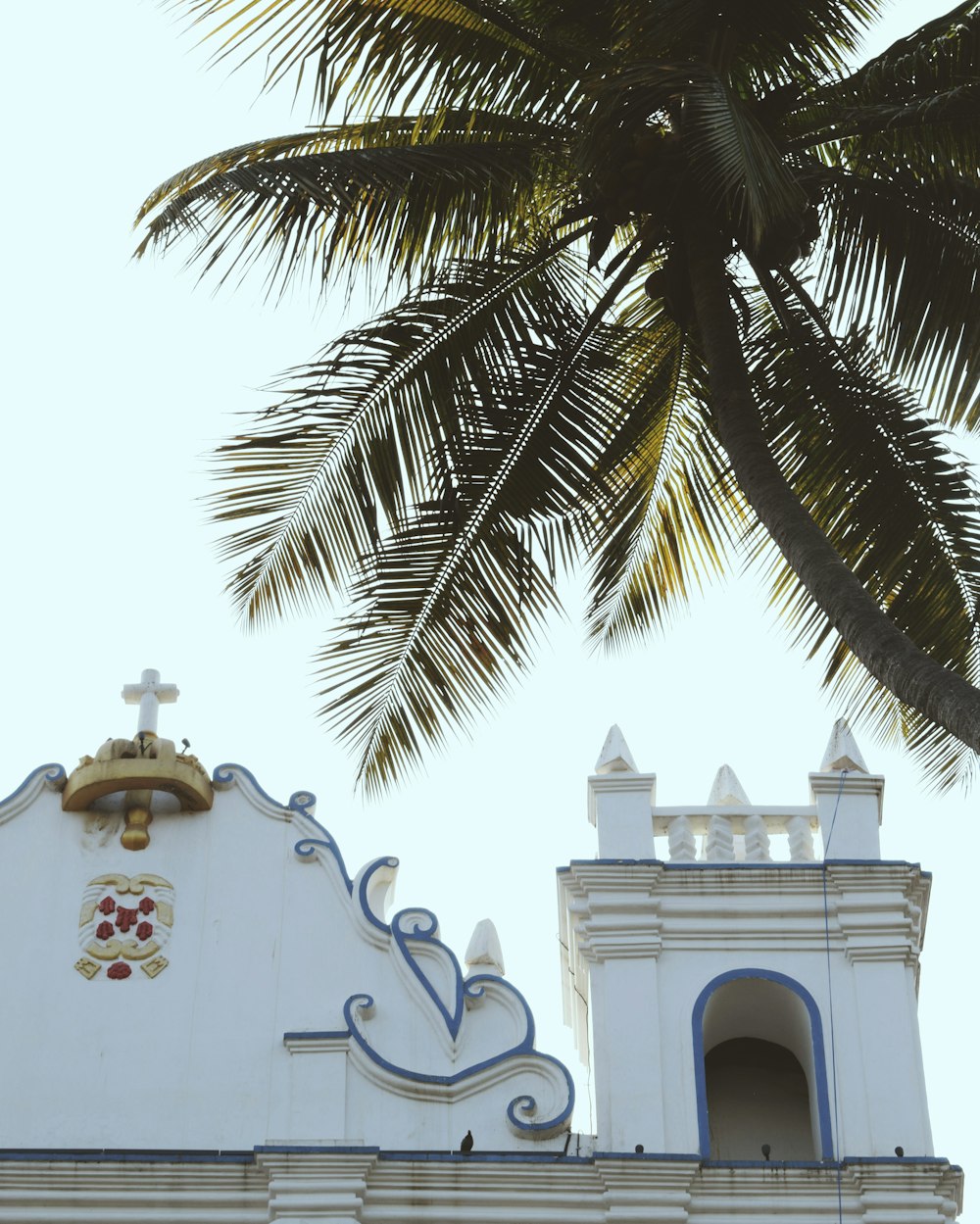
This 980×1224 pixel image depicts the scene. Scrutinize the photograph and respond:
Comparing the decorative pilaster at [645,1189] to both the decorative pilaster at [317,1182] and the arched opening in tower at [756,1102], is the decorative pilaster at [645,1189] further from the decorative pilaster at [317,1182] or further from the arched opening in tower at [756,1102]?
the decorative pilaster at [317,1182]

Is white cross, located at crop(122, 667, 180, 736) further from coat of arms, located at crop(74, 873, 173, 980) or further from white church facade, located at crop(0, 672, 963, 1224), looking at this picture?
coat of arms, located at crop(74, 873, 173, 980)

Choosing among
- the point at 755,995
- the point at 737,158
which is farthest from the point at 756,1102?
the point at 737,158

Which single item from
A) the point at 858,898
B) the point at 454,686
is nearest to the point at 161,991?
the point at 454,686

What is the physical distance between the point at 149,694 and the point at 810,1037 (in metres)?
5.66

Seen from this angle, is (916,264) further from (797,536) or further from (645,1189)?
(645,1189)

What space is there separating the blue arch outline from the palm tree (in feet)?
6.67

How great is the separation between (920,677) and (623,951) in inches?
211

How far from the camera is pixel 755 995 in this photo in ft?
57.6

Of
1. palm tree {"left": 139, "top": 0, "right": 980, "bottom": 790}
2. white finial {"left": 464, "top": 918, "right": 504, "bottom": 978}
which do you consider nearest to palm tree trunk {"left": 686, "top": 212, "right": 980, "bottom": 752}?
palm tree {"left": 139, "top": 0, "right": 980, "bottom": 790}

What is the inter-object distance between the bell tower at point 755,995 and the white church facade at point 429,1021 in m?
0.02

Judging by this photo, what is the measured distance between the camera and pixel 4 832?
1770 cm

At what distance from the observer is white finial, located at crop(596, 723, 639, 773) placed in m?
18.3

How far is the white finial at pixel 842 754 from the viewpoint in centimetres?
1828

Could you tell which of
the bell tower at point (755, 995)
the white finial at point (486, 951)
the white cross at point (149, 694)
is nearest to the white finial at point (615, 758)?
the bell tower at point (755, 995)
